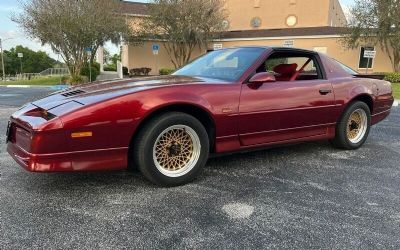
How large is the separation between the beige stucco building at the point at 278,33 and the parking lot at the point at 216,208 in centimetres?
2339

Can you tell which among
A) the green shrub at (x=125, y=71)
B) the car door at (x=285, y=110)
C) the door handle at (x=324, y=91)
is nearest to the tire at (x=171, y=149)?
the car door at (x=285, y=110)

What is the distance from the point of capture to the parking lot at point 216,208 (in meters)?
2.56

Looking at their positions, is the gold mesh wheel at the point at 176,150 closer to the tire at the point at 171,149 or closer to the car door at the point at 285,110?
the tire at the point at 171,149

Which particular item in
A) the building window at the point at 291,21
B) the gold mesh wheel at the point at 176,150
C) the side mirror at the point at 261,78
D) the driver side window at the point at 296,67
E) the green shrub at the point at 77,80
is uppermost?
the building window at the point at 291,21

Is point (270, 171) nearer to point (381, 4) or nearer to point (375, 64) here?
point (381, 4)

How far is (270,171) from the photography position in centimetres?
409

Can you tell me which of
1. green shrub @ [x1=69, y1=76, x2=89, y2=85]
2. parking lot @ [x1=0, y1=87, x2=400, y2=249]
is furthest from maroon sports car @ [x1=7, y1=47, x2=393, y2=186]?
green shrub @ [x1=69, y1=76, x2=89, y2=85]

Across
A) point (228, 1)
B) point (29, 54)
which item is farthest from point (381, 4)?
point (29, 54)

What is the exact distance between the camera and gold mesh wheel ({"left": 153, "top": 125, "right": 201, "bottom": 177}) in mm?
3475

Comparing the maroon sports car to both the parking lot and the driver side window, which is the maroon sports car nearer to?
the driver side window

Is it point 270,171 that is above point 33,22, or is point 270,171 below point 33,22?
below

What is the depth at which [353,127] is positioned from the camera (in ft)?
17.2

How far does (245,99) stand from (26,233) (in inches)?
91.9

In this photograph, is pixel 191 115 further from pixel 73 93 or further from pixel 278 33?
pixel 278 33
